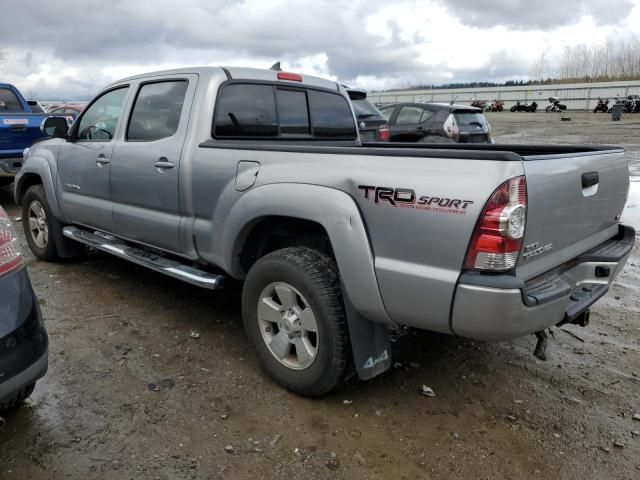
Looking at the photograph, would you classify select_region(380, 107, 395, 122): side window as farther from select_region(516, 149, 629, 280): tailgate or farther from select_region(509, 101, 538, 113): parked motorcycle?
select_region(509, 101, 538, 113): parked motorcycle

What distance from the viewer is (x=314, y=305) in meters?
2.81

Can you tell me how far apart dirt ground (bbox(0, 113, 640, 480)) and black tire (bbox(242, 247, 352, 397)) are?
15cm

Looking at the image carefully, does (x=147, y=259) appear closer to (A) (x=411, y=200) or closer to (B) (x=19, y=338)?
(B) (x=19, y=338)

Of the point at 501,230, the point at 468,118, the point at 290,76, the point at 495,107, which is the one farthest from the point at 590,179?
the point at 495,107

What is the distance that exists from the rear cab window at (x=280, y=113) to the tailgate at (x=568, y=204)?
2.13 m

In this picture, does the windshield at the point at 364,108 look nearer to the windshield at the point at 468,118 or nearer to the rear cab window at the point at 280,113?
the windshield at the point at 468,118

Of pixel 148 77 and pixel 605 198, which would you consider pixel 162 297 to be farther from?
pixel 605 198

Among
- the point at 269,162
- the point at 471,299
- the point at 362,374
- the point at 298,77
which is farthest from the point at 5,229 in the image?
the point at 298,77

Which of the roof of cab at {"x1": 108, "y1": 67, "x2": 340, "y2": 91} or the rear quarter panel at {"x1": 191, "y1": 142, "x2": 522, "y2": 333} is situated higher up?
the roof of cab at {"x1": 108, "y1": 67, "x2": 340, "y2": 91}

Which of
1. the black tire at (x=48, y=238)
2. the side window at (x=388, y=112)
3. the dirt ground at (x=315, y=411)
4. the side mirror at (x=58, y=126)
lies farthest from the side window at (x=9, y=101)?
the side window at (x=388, y=112)

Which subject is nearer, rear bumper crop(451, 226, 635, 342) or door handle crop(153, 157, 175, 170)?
rear bumper crop(451, 226, 635, 342)

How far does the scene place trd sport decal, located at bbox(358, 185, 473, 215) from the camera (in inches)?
87.7

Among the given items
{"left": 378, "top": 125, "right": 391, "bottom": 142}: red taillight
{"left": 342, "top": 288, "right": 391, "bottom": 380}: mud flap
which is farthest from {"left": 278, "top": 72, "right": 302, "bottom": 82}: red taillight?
{"left": 378, "top": 125, "right": 391, "bottom": 142}: red taillight

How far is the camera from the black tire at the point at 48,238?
5.28 m
